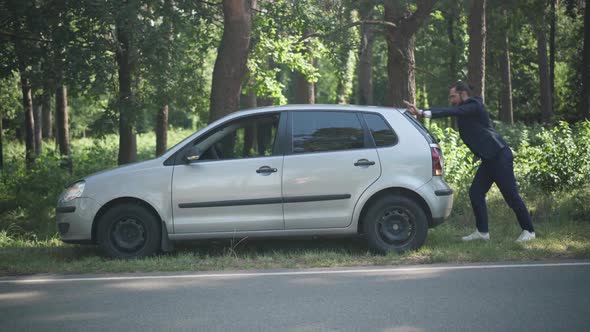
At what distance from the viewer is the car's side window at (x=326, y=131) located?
790cm

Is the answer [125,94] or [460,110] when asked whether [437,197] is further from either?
[125,94]

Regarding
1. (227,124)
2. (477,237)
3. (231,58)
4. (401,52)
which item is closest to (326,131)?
(227,124)

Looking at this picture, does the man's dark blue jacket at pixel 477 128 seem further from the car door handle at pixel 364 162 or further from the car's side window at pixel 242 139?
the car's side window at pixel 242 139

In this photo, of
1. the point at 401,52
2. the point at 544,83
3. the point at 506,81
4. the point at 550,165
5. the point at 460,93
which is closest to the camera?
the point at 460,93

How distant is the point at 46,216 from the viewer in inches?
432

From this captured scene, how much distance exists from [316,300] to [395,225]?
7.89 feet

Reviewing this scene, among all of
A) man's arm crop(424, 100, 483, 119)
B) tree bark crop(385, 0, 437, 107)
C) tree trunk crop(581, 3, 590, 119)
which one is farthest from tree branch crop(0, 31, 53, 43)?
tree trunk crop(581, 3, 590, 119)

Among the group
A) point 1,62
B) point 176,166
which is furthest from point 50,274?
point 1,62

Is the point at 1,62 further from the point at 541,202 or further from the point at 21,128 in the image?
the point at 21,128

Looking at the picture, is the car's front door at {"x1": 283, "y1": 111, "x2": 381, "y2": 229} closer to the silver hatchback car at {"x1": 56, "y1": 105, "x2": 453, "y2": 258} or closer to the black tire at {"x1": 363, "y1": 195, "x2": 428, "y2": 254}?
the silver hatchback car at {"x1": 56, "y1": 105, "x2": 453, "y2": 258}

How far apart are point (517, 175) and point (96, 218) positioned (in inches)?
289

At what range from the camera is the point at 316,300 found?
5.79 m

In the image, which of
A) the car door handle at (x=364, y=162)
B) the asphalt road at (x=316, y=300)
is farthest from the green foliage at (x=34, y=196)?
the car door handle at (x=364, y=162)

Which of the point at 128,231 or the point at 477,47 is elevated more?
the point at 477,47
